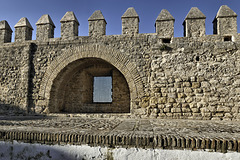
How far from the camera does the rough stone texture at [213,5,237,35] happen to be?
5383 millimetres

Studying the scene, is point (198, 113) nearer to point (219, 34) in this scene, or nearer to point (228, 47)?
point (228, 47)

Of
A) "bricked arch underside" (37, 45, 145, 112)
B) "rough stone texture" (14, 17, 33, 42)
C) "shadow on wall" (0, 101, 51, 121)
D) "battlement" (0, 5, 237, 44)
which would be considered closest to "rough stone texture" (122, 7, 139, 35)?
"battlement" (0, 5, 237, 44)

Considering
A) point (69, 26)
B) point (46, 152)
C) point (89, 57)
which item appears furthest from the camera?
point (69, 26)

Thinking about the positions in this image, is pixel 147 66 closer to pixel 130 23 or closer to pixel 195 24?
pixel 130 23

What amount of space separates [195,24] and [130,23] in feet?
6.87

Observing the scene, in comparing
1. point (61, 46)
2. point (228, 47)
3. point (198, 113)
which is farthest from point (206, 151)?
point (61, 46)

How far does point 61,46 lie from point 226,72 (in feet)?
17.9

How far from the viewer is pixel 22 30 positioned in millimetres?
6605

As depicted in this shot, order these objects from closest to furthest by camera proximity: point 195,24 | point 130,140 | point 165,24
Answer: point 130,140
point 195,24
point 165,24

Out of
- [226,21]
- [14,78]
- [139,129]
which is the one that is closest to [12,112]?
[14,78]

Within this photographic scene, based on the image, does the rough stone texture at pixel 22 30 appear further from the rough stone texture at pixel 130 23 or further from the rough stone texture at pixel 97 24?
the rough stone texture at pixel 130 23

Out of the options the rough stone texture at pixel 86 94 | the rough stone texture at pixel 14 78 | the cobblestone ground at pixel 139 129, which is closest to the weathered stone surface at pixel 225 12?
the cobblestone ground at pixel 139 129

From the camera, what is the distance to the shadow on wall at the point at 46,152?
7.95 feet

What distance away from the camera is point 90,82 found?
810 centimetres
